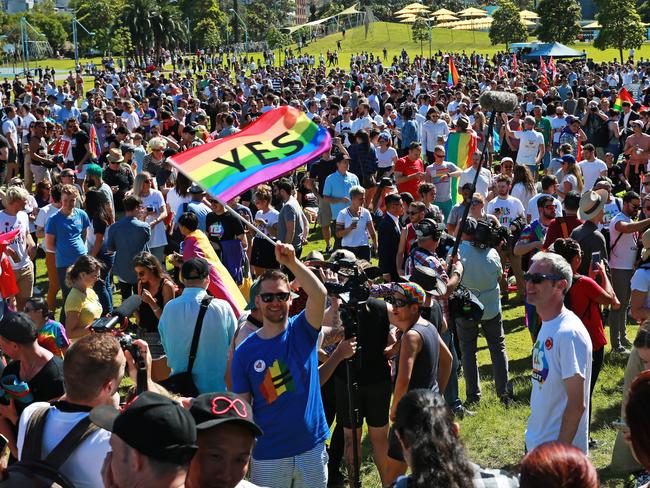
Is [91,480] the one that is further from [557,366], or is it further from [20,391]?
[557,366]

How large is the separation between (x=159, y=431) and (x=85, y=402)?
1113 mm

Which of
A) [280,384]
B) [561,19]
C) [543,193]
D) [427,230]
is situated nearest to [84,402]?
[280,384]

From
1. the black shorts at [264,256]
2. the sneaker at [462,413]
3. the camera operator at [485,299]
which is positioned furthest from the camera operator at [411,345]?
the black shorts at [264,256]

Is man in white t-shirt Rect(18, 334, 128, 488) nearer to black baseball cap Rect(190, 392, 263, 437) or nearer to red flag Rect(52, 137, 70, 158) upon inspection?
black baseball cap Rect(190, 392, 263, 437)

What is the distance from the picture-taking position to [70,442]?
3543mm

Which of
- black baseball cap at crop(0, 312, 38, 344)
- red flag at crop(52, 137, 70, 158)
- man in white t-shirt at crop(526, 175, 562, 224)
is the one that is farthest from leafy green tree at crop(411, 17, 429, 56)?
black baseball cap at crop(0, 312, 38, 344)

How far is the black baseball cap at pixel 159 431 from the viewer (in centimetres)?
272

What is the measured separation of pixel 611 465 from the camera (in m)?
6.24

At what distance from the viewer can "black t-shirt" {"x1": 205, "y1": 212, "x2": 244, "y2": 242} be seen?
916 cm

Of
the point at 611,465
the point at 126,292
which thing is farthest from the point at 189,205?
the point at 611,465

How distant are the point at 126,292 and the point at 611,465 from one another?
216 inches

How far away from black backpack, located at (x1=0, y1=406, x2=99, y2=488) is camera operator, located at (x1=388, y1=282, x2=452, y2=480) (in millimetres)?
2313

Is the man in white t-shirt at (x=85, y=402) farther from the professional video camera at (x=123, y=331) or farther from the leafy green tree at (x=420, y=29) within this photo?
the leafy green tree at (x=420, y=29)

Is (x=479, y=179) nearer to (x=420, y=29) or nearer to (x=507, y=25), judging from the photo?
(x=507, y=25)
